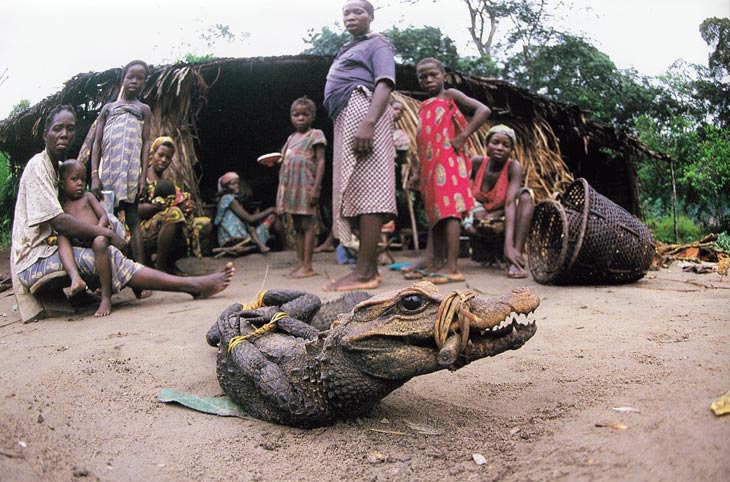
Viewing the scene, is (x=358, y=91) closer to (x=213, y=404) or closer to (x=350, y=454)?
(x=213, y=404)

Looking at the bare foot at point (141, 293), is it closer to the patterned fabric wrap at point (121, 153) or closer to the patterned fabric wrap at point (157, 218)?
the patterned fabric wrap at point (121, 153)

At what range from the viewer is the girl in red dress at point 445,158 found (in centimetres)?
466

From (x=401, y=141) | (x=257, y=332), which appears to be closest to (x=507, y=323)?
(x=257, y=332)

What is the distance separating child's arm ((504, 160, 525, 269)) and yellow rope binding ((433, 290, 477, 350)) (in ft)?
10.9

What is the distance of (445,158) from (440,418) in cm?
319

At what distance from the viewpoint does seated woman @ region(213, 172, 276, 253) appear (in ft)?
26.3

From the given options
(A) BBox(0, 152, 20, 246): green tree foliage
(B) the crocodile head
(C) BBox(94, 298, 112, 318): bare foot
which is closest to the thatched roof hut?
(A) BBox(0, 152, 20, 246): green tree foliage

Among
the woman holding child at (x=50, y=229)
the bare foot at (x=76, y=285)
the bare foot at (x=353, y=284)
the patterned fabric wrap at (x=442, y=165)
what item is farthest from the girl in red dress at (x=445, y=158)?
the bare foot at (x=76, y=285)

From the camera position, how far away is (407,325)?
1.69 meters

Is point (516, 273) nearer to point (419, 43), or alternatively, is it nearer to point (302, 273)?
point (302, 273)

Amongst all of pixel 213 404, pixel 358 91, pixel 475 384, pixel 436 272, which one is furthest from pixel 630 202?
pixel 213 404

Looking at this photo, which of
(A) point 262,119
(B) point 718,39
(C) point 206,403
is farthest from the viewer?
(A) point 262,119

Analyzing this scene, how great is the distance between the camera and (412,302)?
1.71 m

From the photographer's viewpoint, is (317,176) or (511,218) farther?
(317,176)
